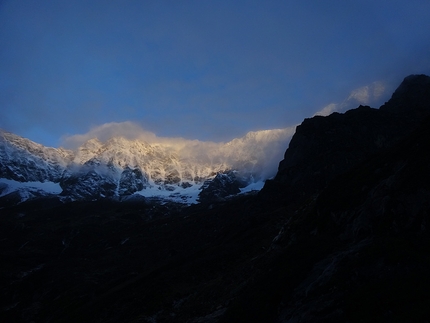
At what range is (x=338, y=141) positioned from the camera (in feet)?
529

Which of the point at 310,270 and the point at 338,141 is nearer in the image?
the point at 310,270

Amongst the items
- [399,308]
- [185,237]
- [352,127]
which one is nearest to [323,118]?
[352,127]

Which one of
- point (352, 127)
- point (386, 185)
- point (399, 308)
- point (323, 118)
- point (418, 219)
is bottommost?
point (399, 308)

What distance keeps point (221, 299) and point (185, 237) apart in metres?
116

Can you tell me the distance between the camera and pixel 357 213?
144ft

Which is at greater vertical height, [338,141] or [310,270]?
[338,141]

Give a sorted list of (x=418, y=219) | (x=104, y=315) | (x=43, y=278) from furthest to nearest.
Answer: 1. (x=43, y=278)
2. (x=104, y=315)
3. (x=418, y=219)

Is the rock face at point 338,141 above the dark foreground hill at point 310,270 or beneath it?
above

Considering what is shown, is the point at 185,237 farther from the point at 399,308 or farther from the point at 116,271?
the point at 399,308

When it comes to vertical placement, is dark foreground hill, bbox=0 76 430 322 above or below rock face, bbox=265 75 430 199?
below

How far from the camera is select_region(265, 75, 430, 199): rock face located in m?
143

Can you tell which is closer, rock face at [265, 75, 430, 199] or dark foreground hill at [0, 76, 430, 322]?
dark foreground hill at [0, 76, 430, 322]

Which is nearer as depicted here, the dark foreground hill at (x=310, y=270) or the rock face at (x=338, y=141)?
the dark foreground hill at (x=310, y=270)

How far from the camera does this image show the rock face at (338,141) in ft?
469
